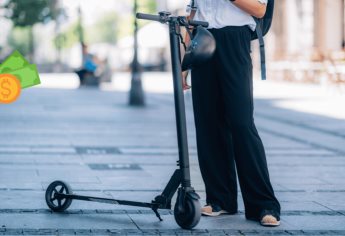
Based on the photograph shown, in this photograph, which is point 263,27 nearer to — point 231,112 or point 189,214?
point 231,112

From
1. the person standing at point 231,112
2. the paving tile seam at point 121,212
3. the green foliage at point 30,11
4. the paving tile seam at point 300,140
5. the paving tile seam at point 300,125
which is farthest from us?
the green foliage at point 30,11

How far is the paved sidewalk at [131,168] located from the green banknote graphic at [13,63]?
0.90 m

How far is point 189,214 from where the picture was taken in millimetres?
4969

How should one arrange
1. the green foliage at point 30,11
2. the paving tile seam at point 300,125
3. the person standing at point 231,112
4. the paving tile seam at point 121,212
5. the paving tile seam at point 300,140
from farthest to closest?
the green foliage at point 30,11, the paving tile seam at point 300,125, the paving tile seam at point 300,140, the paving tile seam at point 121,212, the person standing at point 231,112

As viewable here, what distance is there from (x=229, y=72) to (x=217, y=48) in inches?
6.7

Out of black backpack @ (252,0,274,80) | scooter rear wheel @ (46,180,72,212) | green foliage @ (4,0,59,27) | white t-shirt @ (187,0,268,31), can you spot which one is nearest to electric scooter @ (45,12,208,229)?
white t-shirt @ (187,0,268,31)

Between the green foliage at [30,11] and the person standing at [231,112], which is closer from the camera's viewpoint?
the person standing at [231,112]

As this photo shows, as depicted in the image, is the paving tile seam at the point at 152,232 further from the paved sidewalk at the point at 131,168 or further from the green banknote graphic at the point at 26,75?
the green banknote graphic at the point at 26,75

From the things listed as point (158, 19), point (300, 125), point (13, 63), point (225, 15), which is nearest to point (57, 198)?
point (13, 63)

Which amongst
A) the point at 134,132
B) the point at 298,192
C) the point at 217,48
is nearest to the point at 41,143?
the point at 134,132

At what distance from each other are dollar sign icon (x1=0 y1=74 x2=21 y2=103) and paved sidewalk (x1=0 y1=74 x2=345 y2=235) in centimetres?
73

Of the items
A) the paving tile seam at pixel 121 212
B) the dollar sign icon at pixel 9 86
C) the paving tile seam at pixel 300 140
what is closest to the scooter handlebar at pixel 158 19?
the dollar sign icon at pixel 9 86

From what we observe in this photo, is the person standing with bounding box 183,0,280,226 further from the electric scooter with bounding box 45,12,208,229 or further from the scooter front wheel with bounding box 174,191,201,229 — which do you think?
the scooter front wheel with bounding box 174,191,201,229

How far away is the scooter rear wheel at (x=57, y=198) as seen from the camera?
18.5 feet
